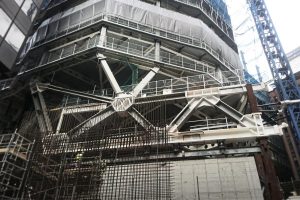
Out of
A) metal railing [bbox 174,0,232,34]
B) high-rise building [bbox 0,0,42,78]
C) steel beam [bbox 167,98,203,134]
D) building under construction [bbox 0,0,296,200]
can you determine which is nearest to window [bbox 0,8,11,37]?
high-rise building [bbox 0,0,42,78]

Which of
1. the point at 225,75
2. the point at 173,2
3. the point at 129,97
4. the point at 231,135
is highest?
the point at 173,2

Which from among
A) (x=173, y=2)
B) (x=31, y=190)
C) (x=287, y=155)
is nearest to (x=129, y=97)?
(x=31, y=190)

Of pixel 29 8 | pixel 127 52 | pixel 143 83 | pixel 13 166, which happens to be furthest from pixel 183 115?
pixel 29 8

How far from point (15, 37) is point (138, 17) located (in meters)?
10.3

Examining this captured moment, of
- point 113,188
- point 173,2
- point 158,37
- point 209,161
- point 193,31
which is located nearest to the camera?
point 113,188

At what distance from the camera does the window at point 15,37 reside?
76.2 ft

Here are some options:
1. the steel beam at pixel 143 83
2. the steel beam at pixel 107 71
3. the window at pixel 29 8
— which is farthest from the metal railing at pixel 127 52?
the window at pixel 29 8

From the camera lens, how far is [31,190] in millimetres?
13625

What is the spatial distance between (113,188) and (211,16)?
21934 millimetres

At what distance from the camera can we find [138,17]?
75.9ft

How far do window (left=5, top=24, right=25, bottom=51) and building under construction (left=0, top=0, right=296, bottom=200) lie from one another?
1.12 m

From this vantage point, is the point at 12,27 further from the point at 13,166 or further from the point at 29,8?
the point at 13,166

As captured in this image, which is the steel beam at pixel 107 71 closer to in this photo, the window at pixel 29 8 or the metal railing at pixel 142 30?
the metal railing at pixel 142 30

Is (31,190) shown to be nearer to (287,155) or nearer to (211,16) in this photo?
(211,16)
